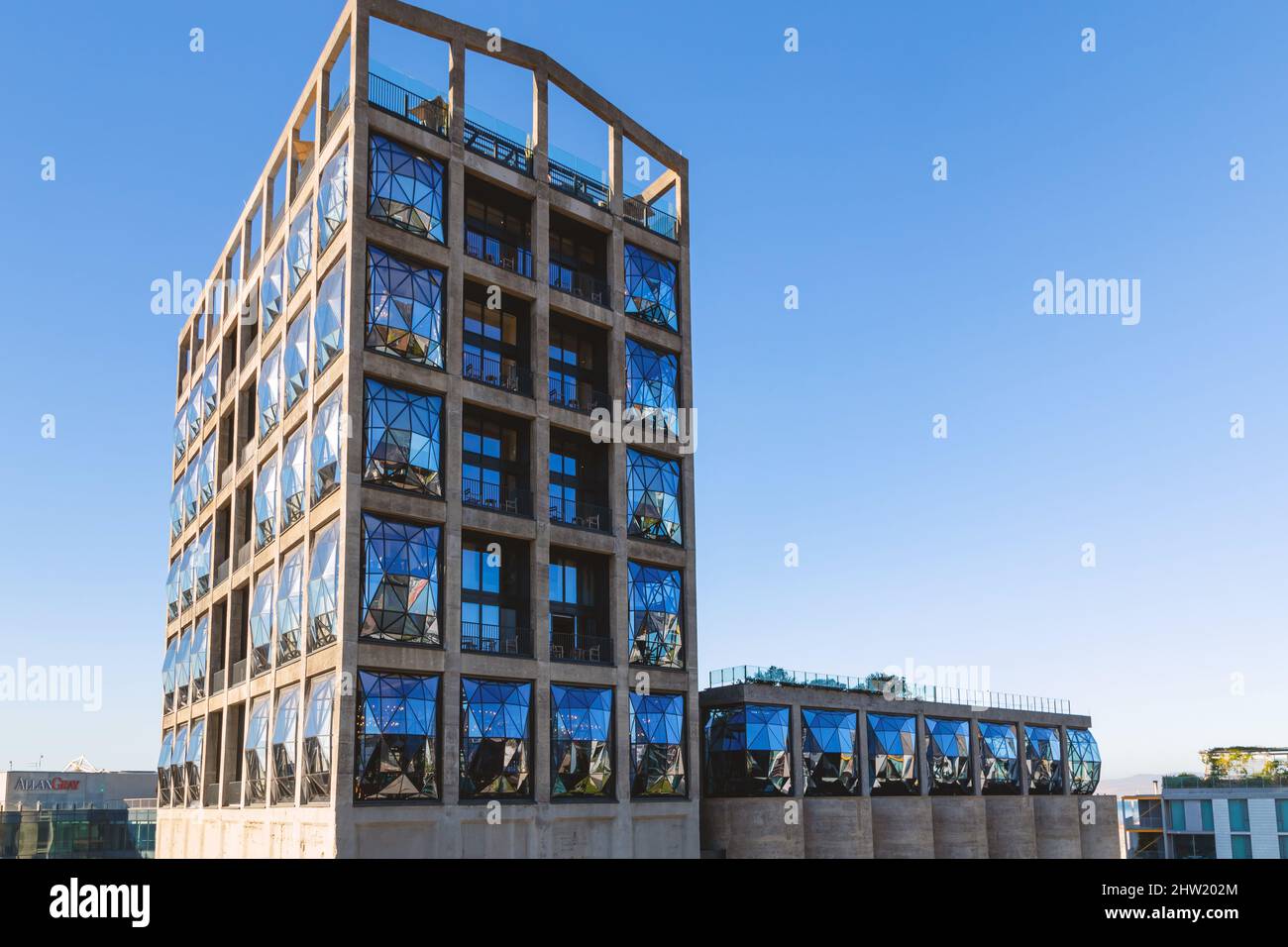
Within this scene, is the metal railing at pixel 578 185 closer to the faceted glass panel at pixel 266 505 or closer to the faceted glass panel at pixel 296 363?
the faceted glass panel at pixel 296 363

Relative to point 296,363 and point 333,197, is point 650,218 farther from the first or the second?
point 296,363

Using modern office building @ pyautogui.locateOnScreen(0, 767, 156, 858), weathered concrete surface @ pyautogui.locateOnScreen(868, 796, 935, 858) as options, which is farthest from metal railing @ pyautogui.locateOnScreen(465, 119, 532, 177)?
modern office building @ pyautogui.locateOnScreen(0, 767, 156, 858)

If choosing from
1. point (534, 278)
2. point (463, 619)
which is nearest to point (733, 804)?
point (463, 619)

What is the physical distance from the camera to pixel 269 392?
52.9 metres

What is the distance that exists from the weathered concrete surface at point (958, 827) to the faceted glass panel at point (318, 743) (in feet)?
118

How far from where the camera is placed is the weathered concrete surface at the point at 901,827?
5866 cm

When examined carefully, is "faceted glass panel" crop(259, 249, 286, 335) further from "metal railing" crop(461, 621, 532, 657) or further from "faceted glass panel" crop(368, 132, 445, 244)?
"metal railing" crop(461, 621, 532, 657)

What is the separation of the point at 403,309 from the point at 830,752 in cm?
3096

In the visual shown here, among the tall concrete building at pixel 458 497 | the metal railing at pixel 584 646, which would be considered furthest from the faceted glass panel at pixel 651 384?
the metal railing at pixel 584 646

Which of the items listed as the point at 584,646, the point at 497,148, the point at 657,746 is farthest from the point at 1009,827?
the point at 497,148

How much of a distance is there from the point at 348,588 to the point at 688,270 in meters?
24.6

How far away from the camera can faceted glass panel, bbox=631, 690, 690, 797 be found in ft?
157

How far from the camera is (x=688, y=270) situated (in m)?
55.6
